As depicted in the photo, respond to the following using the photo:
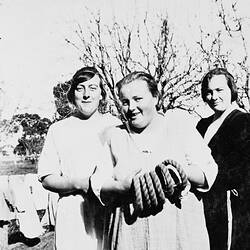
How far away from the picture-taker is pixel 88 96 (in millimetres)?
1443

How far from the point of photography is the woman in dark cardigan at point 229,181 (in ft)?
5.09

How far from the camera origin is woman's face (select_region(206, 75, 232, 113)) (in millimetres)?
1615

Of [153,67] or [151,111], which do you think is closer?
[151,111]

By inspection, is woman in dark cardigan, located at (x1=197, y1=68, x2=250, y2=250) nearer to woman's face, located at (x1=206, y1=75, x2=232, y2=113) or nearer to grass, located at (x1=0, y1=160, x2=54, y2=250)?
woman's face, located at (x1=206, y1=75, x2=232, y2=113)

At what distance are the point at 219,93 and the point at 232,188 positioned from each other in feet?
1.24

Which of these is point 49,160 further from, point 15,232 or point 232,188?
point 15,232

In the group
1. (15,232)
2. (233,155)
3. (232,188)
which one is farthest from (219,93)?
(15,232)

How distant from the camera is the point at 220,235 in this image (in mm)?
1550

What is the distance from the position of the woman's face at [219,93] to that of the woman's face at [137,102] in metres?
0.57

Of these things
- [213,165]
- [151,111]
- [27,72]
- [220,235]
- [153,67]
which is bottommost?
[220,235]

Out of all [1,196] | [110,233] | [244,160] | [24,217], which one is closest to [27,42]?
[1,196]

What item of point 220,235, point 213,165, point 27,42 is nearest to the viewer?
point 213,165

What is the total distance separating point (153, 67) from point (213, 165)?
2.71 metres

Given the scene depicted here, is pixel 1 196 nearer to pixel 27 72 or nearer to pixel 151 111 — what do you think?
pixel 27 72
